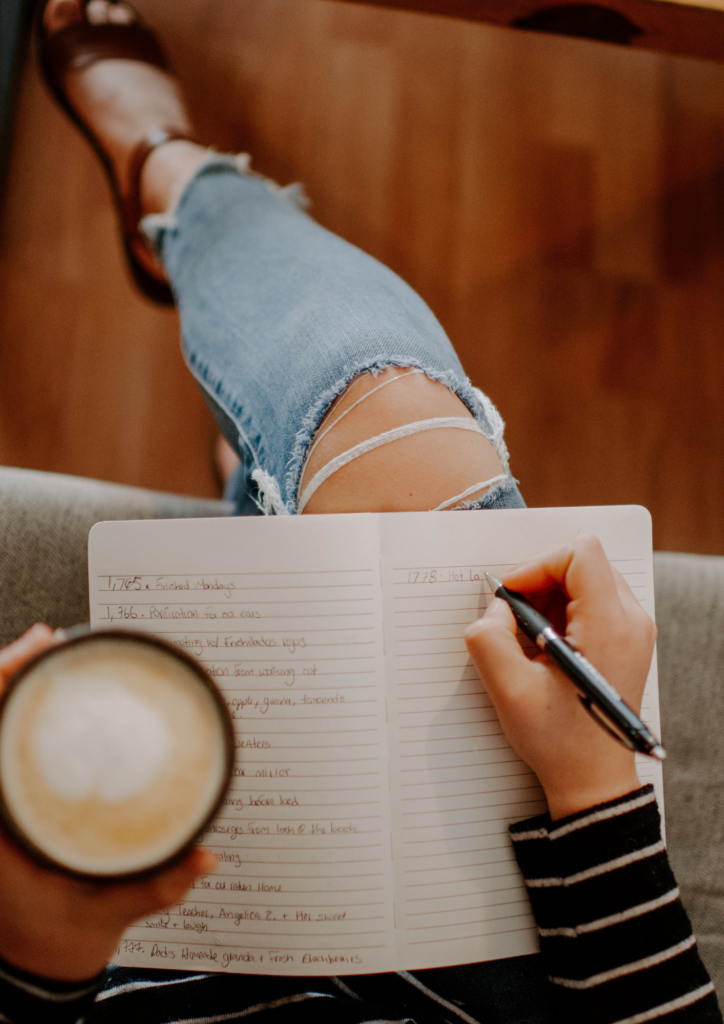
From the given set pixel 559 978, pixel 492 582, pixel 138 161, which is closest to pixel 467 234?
pixel 138 161

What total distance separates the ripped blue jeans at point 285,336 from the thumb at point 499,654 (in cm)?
10

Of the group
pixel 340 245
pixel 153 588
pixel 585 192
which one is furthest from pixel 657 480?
pixel 153 588

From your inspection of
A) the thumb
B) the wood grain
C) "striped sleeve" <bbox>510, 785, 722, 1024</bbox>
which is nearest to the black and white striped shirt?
"striped sleeve" <bbox>510, 785, 722, 1024</bbox>

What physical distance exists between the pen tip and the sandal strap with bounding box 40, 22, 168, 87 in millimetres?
982

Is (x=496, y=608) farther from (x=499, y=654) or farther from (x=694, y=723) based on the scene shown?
A: (x=694, y=723)

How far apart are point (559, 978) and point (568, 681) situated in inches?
8.7

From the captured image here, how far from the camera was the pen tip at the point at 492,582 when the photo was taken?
0.48 metres

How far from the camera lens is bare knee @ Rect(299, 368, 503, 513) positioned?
509 millimetres

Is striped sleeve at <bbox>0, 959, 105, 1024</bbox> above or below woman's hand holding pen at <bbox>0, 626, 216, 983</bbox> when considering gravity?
below

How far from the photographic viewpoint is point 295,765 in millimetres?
479

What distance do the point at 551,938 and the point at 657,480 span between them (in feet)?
2.59

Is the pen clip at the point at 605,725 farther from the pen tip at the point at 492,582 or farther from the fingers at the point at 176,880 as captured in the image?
the fingers at the point at 176,880

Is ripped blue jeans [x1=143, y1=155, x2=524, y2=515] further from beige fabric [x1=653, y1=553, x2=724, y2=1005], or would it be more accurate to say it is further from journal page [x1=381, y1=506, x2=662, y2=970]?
beige fabric [x1=653, y1=553, x2=724, y2=1005]

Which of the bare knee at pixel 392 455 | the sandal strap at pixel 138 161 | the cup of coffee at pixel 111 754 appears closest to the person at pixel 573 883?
the bare knee at pixel 392 455
